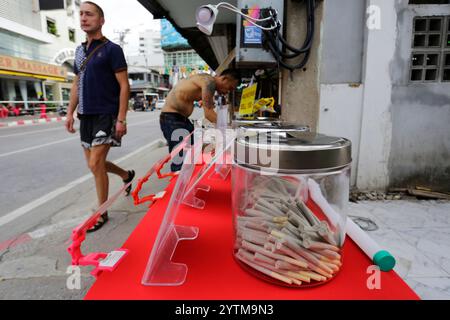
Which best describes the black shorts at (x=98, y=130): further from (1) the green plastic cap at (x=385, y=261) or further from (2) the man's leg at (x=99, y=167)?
(1) the green plastic cap at (x=385, y=261)

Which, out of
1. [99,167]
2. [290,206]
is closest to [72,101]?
[99,167]

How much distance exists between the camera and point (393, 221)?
105 inches

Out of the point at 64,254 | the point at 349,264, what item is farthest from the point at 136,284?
the point at 64,254

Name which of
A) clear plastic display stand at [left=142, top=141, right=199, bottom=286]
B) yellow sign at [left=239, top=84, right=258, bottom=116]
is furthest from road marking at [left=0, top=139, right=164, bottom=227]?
clear plastic display stand at [left=142, top=141, right=199, bottom=286]

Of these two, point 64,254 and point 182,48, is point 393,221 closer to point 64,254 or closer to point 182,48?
point 64,254

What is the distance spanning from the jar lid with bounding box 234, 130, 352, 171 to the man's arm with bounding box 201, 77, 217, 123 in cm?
244

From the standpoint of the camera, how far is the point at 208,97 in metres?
3.25

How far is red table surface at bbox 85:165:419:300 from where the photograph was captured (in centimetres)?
71

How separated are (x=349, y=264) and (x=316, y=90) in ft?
6.92

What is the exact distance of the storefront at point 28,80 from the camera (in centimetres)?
2078

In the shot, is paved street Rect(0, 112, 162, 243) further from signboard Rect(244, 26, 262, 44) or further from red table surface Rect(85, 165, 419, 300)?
signboard Rect(244, 26, 262, 44)

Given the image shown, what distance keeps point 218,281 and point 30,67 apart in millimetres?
28202

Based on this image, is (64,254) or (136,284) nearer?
(136,284)

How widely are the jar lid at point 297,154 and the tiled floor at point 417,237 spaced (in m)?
1.49
